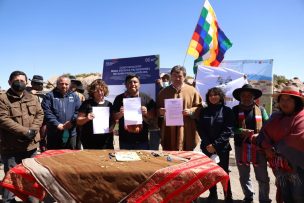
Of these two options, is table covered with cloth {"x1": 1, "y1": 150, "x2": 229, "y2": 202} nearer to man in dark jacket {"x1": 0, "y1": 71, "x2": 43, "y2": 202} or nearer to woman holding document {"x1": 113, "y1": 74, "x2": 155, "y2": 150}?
man in dark jacket {"x1": 0, "y1": 71, "x2": 43, "y2": 202}

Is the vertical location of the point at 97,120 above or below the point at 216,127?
above

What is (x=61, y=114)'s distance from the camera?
494cm

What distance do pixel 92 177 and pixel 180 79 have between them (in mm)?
2484

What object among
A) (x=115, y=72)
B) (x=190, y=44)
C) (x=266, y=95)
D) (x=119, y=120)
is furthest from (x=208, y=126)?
(x=266, y=95)

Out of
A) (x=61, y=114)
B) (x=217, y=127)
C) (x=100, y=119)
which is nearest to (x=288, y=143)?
(x=217, y=127)

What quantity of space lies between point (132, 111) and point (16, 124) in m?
1.74

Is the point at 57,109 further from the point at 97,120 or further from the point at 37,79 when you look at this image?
the point at 37,79

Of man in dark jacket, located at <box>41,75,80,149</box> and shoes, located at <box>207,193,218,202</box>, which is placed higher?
man in dark jacket, located at <box>41,75,80,149</box>

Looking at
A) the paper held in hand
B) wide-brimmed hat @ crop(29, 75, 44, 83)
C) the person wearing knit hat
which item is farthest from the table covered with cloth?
wide-brimmed hat @ crop(29, 75, 44, 83)

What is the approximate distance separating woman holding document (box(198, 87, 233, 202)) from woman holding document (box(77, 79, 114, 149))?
1519mm

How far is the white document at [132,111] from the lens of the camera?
14.9ft

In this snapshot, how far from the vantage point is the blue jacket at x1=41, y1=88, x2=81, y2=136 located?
4.90 meters

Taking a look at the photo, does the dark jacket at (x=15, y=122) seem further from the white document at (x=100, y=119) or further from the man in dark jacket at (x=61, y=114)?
the white document at (x=100, y=119)

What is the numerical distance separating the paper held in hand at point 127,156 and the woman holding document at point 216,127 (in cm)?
150
